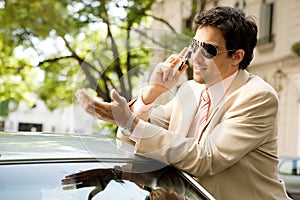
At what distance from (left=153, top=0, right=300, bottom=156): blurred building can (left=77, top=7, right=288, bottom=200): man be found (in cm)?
1279

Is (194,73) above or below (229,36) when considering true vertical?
below

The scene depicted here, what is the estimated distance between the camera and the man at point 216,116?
2.36m

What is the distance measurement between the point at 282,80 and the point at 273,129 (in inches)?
583

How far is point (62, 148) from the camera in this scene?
2.56 metres

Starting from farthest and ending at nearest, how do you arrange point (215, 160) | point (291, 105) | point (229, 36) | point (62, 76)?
point (62, 76), point (291, 105), point (229, 36), point (215, 160)

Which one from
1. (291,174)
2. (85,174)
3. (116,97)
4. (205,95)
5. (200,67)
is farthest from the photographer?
(291,174)

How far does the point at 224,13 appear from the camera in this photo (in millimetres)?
2582

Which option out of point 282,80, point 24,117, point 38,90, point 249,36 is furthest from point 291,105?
point 24,117

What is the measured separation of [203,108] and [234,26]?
1.33 ft

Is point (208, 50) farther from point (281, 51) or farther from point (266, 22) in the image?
point (266, 22)

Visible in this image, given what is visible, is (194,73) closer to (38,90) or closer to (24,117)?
(38,90)

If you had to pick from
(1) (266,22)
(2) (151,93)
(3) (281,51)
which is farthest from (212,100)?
(1) (266,22)

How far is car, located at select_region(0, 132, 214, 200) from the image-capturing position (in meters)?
2.30

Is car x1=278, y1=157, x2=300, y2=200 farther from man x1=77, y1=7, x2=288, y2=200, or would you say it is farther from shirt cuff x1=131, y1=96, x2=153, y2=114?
shirt cuff x1=131, y1=96, x2=153, y2=114
